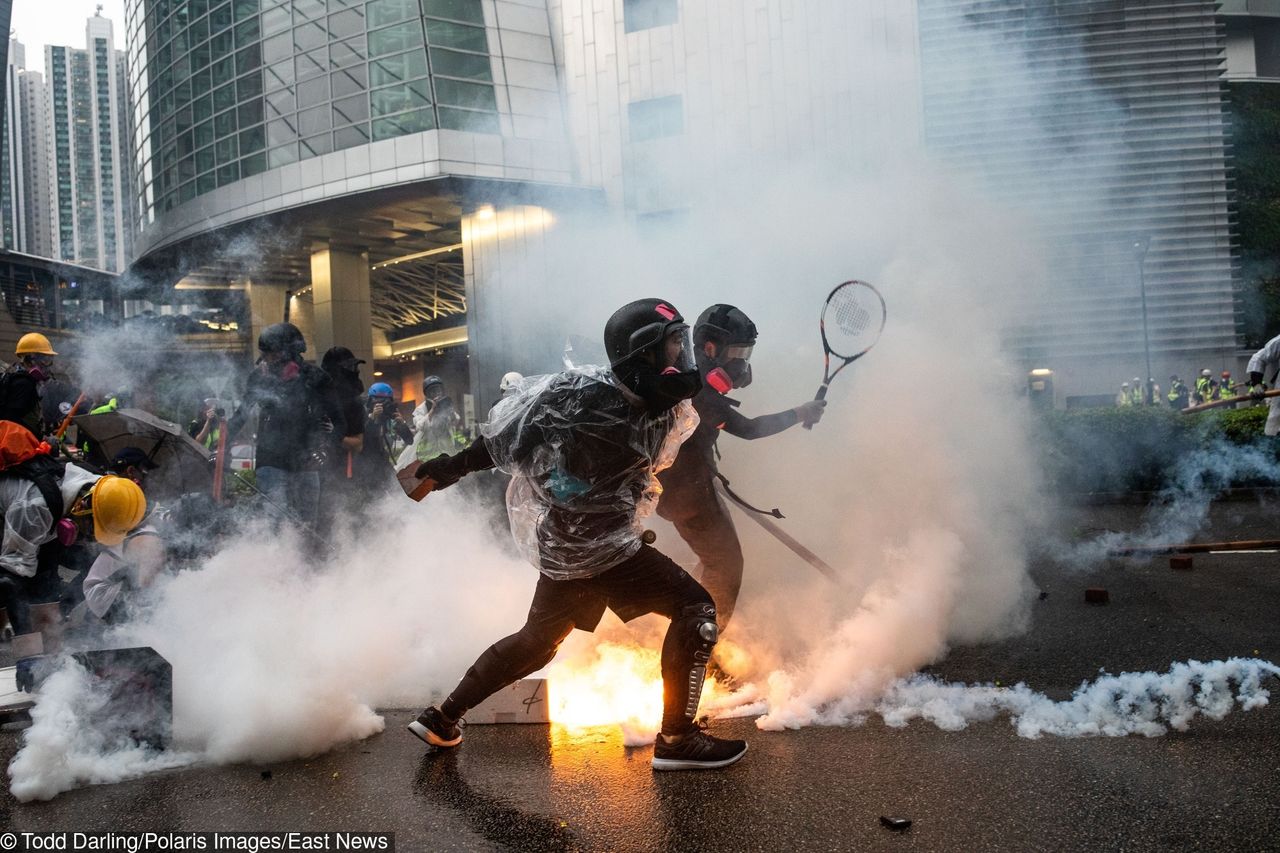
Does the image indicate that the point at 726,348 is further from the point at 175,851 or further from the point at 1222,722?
the point at 175,851

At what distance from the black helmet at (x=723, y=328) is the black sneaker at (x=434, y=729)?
Result: 5.77ft

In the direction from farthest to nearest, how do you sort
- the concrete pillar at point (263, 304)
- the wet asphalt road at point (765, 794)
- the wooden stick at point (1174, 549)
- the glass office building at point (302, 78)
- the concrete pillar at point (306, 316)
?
1. the concrete pillar at point (306, 316)
2. the glass office building at point (302, 78)
3. the concrete pillar at point (263, 304)
4. the wooden stick at point (1174, 549)
5. the wet asphalt road at point (765, 794)

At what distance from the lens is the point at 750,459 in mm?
4758

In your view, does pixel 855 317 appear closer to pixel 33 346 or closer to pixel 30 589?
pixel 30 589

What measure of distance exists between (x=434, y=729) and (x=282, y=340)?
341 centimetres

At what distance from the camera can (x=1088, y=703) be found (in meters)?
3.05

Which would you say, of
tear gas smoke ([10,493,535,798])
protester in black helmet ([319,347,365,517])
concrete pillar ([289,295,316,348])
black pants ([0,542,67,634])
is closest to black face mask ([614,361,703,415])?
tear gas smoke ([10,493,535,798])

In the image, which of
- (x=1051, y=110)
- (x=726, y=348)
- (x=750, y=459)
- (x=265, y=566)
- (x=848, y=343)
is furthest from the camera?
(x=1051, y=110)

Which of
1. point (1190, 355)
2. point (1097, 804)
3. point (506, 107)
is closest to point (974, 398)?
point (1097, 804)

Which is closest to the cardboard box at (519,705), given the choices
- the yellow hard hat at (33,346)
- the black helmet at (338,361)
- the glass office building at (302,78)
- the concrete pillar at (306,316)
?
the black helmet at (338,361)

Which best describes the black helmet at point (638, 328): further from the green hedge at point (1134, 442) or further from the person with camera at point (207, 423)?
the green hedge at point (1134, 442)

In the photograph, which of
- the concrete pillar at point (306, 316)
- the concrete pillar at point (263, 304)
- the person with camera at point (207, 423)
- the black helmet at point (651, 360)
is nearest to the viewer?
the black helmet at point (651, 360)

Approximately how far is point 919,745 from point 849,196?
422 centimetres

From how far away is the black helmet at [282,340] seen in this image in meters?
5.55
